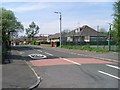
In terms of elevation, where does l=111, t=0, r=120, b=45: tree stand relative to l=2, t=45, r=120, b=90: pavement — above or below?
above

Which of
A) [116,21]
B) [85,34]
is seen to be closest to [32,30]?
[85,34]

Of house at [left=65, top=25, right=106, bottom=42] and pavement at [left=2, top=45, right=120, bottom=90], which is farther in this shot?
house at [left=65, top=25, right=106, bottom=42]

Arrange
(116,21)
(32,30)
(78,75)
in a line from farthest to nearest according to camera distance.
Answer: (32,30)
(116,21)
(78,75)

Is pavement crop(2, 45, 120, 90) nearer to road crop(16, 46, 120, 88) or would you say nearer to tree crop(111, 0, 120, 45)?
road crop(16, 46, 120, 88)

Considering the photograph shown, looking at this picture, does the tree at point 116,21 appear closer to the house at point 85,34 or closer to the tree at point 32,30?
the house at point 85,34

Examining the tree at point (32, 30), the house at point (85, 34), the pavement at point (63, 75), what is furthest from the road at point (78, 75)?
the tree at point (32, 30)

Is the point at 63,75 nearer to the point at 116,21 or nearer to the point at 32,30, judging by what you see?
the point at 116,21

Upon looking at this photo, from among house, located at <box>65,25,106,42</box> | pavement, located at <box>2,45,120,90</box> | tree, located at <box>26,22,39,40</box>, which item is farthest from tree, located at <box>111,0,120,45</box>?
tree, located at <box>26,22,39,40</box>

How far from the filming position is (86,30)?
4508 inches

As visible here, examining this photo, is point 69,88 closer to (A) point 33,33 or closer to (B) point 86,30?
(B) point 86,30

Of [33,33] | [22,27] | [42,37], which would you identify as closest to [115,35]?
[22,27]

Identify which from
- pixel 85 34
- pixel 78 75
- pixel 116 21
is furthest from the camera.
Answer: pixel 85 34

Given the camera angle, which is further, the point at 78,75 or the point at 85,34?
the point at 85,34

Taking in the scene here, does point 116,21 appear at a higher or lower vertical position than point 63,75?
higher
